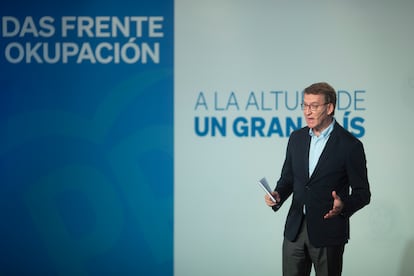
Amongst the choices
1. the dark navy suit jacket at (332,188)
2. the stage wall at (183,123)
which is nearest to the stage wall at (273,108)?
the stage wall at (183,123)

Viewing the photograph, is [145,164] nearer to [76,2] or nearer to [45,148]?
[45,148]

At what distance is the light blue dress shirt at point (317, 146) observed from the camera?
367 centimetres

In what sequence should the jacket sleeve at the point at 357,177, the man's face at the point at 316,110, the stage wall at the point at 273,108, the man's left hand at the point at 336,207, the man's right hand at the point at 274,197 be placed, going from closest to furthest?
the man's left hand at the point at 336,207 < the jacket sleeve at the point at 357,177 < the man's face at the point at 316,110 < the man's right hand at the point at 274,197 < the stage wall at the point at 273,108

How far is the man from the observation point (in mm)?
3572

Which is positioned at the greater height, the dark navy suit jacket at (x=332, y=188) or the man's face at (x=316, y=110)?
the man's face at (x=316, y=110)

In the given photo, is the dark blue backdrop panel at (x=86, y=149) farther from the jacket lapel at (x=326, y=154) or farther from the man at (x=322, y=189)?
the jacket lapel at (x=326, y=154)

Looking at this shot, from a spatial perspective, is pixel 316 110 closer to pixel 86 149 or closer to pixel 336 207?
pixel 336 207

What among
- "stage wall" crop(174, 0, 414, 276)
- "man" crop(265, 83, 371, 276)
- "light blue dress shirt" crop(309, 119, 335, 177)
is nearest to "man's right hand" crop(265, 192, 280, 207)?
"man" crop(265, 83, 371, 276)

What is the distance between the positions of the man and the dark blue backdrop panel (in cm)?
176

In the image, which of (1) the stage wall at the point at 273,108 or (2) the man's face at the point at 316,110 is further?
(1) the stage wall at the point at 273,108

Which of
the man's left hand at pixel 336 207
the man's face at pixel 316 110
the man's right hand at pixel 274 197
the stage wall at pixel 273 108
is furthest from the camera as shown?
the stage wall at pixel 273 108

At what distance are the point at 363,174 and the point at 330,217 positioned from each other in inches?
11.9

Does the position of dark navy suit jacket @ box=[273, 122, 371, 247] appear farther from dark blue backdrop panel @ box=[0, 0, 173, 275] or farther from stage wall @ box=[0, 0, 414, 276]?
dark blue backdrop panel @ box=[0, 0, 173, 275]

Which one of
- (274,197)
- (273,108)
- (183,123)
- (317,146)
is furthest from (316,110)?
(183,123)
